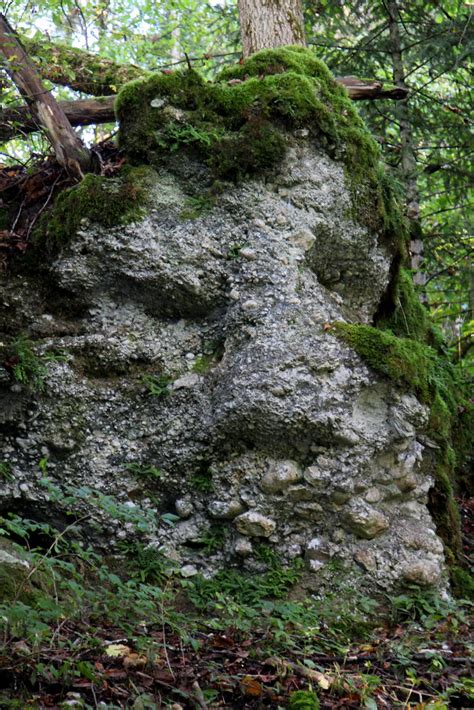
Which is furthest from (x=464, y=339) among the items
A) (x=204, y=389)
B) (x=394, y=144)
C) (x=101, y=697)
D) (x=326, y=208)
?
(x=101, y=697)

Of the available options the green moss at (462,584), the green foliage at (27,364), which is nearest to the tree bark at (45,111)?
the green foliage at (27,364)

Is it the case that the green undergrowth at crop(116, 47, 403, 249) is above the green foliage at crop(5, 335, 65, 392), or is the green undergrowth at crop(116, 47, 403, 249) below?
above

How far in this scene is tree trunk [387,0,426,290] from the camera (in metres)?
9.54

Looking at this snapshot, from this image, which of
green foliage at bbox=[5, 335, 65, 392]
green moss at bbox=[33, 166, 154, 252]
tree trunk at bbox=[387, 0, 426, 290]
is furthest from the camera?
tree trunk at bbox=[387, 0, 426, 290]

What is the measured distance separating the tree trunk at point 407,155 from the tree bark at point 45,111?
202 inches

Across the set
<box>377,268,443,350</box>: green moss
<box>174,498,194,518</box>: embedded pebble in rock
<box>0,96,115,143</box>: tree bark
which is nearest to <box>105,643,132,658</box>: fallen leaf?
<box>174,498,194,518</box>: embedded pebble in rock

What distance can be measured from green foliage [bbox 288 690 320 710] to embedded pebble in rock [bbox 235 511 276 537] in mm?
1696

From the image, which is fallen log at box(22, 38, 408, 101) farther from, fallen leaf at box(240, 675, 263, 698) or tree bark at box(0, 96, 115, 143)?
fallen leaf at box(240, 675, 263, 698)

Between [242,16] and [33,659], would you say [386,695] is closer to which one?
[33,659]

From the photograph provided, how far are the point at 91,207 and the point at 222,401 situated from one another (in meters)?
1.92

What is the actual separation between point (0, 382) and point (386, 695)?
336cm

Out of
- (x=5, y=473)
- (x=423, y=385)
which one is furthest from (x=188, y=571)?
(x=423, y=385)

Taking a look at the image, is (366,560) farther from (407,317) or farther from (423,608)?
(407,317)

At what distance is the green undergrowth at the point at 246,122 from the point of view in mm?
5785
